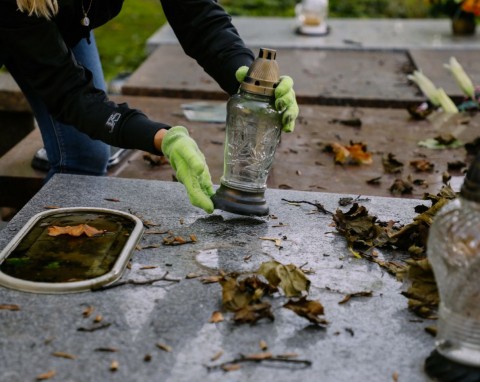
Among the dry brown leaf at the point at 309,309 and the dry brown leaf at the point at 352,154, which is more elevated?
the dry brown leaf at the point at 309,309

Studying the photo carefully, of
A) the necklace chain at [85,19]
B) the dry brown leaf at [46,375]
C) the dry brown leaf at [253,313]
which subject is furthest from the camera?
the necklace chain at [85,19]

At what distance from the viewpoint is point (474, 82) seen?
4.86m

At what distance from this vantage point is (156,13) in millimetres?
10438

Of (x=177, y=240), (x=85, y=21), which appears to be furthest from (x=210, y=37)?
(x=177, y=240)

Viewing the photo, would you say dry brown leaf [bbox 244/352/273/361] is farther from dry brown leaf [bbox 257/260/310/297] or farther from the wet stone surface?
dry brown leaf [bbox 257/260/310/297]

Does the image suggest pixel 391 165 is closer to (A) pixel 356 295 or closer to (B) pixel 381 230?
(B) pixel 381 230

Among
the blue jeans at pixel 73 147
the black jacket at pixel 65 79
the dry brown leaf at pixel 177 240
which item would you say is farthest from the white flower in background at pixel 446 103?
the dry brown leaf at pixel 177 240

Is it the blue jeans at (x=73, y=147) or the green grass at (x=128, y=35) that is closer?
the blue jeans at (x=73, y=147)

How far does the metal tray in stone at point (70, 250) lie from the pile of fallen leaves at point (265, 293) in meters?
0.32

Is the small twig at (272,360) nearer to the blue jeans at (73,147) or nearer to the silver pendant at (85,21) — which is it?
the silver pendant at (85,21)

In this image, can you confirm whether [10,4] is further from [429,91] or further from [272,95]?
[429,91]

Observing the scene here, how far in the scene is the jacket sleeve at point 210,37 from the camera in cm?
299

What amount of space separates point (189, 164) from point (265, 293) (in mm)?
589

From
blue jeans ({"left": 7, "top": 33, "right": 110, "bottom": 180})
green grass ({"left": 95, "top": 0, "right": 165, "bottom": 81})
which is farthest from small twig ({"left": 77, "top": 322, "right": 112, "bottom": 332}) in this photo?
green grass ({"left": 95, "top": 0, "right": 165, "bottom": 81})
